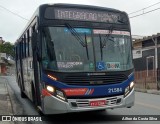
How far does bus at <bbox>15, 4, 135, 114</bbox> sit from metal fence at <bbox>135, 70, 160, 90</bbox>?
18.8m

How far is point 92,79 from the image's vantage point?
32.4 ft

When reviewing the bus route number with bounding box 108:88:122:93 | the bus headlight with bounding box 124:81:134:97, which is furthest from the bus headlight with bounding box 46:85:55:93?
the bus headlight with bounding box 124:81:134:97

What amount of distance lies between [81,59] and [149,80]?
72.8ft

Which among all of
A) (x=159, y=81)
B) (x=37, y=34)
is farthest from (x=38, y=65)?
(x=159, y=81)

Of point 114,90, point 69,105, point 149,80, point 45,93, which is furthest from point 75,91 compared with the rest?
point 149,80

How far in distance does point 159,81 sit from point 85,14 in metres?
20.1

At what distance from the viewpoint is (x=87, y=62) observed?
997 cm

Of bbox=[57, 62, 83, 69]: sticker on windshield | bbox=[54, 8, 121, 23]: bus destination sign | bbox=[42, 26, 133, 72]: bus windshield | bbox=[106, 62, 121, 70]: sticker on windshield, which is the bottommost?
bbox=[106, 62, 121, 70]: sticker on windshield

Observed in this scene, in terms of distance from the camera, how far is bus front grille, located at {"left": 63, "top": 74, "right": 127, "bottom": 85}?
31.9 feet

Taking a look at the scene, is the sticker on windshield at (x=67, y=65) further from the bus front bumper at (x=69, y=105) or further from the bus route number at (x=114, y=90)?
the bus route number at (x=114, y=90)

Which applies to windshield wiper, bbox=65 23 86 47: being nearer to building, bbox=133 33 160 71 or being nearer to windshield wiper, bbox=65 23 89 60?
windshield wiper, bbox=65 23 89 60

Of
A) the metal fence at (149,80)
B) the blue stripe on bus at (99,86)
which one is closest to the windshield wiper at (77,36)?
the blue stripe on bus at (99,86)

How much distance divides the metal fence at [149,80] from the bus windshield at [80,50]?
62.2 feet

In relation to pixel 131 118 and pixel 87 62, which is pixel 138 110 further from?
pixel 87 62
